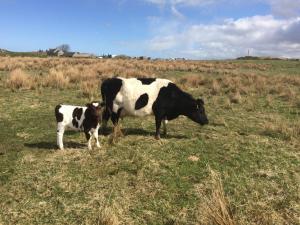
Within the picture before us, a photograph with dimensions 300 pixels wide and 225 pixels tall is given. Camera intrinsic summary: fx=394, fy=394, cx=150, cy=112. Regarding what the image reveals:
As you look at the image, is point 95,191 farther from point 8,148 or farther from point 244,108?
point 244,108

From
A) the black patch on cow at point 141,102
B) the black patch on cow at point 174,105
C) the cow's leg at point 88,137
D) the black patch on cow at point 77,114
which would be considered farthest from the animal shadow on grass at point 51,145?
the black patch on cow at point 174,105

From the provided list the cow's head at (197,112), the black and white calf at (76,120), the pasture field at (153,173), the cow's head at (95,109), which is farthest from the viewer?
the cow's head at (197,112)

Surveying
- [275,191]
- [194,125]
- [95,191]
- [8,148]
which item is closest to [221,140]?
[194,125]

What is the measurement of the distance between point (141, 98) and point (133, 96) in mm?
225

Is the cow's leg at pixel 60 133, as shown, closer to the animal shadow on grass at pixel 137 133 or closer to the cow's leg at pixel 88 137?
the cow's leg at pixel 88 137

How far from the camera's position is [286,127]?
11.9 metres

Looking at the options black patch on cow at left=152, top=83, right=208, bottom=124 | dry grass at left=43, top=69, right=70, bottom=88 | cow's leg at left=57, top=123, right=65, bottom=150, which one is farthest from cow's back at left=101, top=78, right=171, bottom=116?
dry grass at left=43, top=69, right=70, bottom=88

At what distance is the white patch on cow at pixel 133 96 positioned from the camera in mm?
10789

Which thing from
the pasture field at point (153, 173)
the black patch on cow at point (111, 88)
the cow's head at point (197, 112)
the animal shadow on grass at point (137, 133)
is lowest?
the pasture field at point (153, 173)

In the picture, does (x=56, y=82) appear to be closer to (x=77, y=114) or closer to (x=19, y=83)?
(x=19, y=83)

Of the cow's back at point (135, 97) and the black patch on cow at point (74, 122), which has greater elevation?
the cow's back at point (135, 97)

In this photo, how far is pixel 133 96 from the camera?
1077 centimetres

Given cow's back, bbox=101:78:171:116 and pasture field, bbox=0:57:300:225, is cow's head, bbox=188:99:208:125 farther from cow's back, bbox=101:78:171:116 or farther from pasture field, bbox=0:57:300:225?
cow's back, bbox=101:78:171:116

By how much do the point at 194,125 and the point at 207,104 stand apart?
14.1 feet
